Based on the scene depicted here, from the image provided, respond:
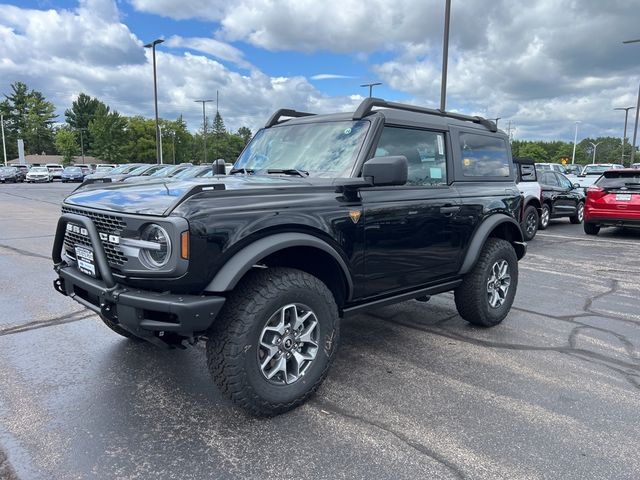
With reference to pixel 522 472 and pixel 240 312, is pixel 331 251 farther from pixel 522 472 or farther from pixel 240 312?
pixel 522 472

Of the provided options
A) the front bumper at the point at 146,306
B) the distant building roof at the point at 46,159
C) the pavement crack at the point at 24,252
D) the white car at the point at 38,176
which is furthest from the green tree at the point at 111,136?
the front bumper at the point at 146,306

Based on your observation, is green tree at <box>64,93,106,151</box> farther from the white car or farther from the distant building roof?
the white car

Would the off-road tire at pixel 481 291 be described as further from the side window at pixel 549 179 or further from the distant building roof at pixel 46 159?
the distant building roof at pixel 46 159

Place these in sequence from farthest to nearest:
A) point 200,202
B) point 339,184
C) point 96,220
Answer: point 339,184, point 96,220, point 200,202

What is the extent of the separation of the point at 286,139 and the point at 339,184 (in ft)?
3.93

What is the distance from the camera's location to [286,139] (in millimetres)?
4383

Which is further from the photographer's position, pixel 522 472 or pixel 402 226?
pixel 402 226

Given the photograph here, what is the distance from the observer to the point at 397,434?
2.88 m

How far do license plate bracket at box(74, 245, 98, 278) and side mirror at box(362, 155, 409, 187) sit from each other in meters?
1.86

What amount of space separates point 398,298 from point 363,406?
1004 mm

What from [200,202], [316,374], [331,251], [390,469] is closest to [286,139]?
[331,251]

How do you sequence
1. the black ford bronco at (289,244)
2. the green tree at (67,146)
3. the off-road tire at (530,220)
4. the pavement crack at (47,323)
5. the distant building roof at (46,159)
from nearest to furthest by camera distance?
the black ford bronco at (289,244) < the pavement crack at (47,323) < the off-road tire at (530,220) < the green tree at (67,146) < the distant building roof at (46,159)

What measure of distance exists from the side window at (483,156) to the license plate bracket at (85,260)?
3.23 meters

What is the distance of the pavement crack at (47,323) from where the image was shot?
4566 millimetres
